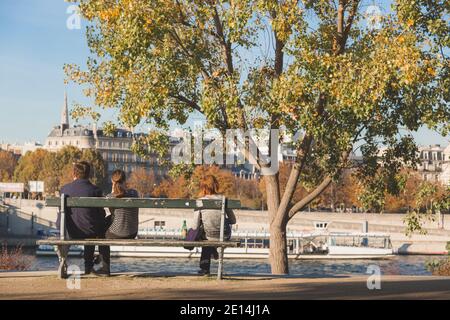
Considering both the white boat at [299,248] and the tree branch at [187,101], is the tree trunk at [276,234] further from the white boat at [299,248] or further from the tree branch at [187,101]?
the white boat at [299,248]

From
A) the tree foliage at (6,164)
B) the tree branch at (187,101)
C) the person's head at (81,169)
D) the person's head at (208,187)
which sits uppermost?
the tree foliage at (6,164)

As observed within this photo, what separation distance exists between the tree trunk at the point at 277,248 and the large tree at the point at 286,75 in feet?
0.07

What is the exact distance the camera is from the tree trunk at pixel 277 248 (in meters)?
17.5

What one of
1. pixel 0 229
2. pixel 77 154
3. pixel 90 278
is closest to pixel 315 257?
pixel 0 229

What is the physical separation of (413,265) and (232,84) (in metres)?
42.8

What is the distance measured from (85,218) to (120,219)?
0.47 meters

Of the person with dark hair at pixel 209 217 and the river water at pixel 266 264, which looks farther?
the river water at pixel 266 264

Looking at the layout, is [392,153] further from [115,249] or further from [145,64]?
[115,249]

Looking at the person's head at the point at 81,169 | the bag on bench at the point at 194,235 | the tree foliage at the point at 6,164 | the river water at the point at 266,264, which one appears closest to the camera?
the person's head at the point at 81,169

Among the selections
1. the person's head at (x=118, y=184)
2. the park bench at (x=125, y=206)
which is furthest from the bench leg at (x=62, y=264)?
the person's head at (x=118, y=184)

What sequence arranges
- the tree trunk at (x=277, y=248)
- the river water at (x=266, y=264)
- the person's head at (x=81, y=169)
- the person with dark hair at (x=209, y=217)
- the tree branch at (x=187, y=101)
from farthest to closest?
the river water at (x=266, y=264), the tree trunk at (x=277, y=248), the tree branch at (x=187, y=101), the person with dark hair at (x=209, y=217), the person's head at (x=81, y=169)

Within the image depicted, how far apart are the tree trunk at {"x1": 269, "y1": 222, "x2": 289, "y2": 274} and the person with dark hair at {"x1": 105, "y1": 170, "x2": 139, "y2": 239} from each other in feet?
21.6

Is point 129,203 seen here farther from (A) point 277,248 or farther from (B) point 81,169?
(A) point 277,248
